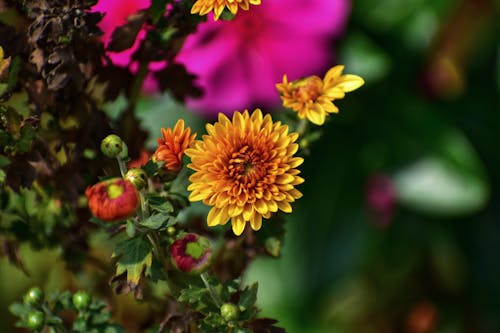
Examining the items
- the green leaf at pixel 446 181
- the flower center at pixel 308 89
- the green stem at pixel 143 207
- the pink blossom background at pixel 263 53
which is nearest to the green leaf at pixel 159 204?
the green stem at pixel 143 207

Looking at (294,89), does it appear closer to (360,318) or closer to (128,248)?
(128,248)

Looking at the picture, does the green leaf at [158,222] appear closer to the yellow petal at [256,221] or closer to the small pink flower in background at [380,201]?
the yellow petal at [256,221]

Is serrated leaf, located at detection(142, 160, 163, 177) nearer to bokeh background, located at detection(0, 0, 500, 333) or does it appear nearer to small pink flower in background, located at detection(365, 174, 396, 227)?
bokeh background, located at detection(0, 0, 500, 333)

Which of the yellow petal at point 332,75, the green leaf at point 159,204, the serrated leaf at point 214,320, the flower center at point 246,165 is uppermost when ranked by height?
the yellow petal at point 332,75

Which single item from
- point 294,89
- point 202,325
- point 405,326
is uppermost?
point 294,89

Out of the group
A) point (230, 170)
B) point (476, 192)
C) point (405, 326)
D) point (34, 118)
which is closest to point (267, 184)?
point (230, 170)

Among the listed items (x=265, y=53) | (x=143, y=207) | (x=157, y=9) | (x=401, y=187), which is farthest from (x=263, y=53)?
(x=143, y=207)

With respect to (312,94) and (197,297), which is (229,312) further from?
(312,94)
